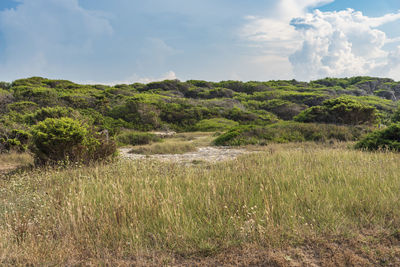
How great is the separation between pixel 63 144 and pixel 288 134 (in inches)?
477

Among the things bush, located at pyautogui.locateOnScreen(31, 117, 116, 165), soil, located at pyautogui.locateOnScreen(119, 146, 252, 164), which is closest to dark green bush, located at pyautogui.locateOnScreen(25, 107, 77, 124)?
soil, located at pyautogui.locateOnScreen(119, 146, 252, 164)

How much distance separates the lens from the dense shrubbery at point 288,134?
1492cm

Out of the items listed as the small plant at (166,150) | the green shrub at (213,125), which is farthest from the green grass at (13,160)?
the green shrub at (213,125)

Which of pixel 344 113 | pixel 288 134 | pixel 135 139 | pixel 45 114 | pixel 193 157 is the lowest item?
pixel 193 157

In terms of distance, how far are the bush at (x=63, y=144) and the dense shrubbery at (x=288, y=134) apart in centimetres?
843

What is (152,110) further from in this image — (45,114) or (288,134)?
(288,134)

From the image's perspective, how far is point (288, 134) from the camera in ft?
51.7

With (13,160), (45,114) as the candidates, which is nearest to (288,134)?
(13,160)

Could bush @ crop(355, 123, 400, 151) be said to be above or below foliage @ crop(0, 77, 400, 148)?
below

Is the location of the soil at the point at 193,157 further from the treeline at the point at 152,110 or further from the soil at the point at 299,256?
the soil at the point at 299,256

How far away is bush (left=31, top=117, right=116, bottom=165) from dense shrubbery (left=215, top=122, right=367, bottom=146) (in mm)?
8434

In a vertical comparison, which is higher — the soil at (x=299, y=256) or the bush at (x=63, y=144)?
the bush at (x=63, y=144)

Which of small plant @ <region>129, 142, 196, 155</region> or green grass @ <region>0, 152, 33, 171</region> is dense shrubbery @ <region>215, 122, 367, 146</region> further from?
green grass @ <region>0, 152, 33, 171</region>

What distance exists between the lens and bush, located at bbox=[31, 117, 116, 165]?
26.3ft
